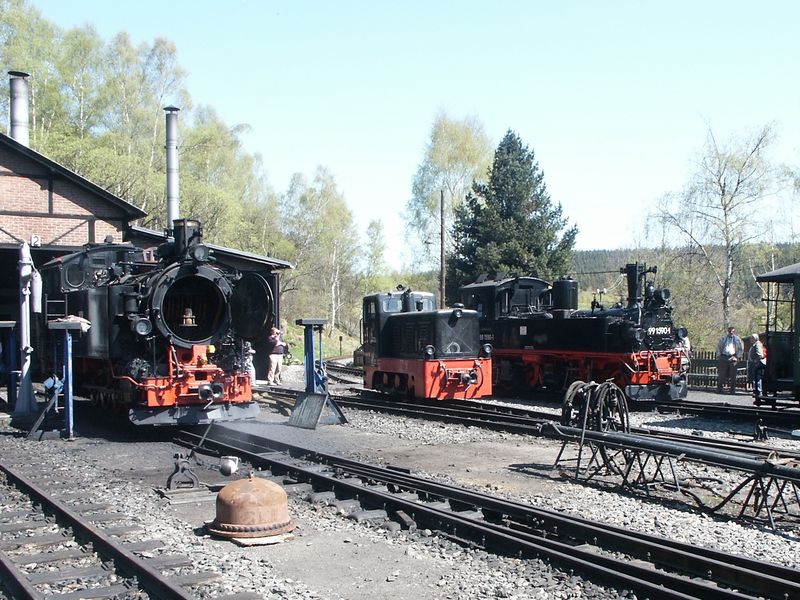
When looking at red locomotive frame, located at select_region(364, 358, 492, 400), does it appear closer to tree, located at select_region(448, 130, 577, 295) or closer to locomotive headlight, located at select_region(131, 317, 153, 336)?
locomotive headlight, located at select_region(131, 317, 153, 336)

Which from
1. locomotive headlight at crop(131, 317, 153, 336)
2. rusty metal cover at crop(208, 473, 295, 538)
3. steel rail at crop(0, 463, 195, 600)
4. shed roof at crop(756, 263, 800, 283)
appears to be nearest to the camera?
steel rail at crop(0, 463, 195, 600)

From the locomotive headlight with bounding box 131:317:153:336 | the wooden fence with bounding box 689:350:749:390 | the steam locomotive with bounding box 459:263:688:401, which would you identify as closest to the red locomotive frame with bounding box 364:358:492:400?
the steam locomotive with bounding box 459:263:688:401

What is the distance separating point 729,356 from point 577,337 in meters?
4.69

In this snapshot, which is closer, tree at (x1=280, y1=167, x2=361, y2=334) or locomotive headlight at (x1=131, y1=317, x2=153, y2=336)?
locomotive headlight at (x1=131, y1=317, x2=153, y2=336)

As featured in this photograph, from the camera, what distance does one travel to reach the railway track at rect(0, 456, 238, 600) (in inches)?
217

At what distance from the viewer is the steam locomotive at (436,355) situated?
1694 centimetres

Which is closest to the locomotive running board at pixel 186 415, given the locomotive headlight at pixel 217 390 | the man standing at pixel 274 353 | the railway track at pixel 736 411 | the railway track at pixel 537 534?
the locomotive headlight at pixel 217 390

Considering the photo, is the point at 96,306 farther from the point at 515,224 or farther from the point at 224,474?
the point at 515,224

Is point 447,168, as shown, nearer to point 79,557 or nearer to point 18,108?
point 18,108

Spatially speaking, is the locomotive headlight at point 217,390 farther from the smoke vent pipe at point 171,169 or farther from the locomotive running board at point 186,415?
the smoke vent pipe at point 171,169

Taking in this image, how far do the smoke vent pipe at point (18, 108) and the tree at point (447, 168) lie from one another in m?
27.7

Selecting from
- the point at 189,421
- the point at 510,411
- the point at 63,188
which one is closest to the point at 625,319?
the point at 510,411

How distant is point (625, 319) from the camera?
17.6 meters

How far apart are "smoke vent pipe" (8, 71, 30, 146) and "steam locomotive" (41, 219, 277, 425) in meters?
13.1
